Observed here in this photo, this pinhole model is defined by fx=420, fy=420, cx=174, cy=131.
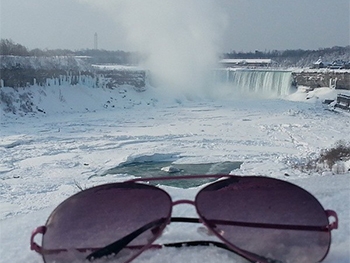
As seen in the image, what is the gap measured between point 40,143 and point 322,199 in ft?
27.3

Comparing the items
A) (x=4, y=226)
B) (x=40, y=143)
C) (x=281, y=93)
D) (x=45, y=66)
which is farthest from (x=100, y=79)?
(x=4, y=226)

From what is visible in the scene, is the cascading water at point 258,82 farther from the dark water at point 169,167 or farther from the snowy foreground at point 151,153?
the dark water at point 169,167

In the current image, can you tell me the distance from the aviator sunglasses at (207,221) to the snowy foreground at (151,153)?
0.13 ft

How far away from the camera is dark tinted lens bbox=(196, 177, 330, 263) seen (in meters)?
0.48

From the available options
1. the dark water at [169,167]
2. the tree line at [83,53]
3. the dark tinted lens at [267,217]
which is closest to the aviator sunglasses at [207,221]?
the dark tinted lens at [267,217]

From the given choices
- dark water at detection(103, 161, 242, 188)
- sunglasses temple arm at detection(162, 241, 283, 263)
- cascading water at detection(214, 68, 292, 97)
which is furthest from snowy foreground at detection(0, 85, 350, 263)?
cascading water at detection(214, 68, 292, 97)

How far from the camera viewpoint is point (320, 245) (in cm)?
47

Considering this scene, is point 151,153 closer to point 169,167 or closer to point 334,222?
point 169,167

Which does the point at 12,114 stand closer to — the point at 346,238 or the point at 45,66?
the point at 45,66

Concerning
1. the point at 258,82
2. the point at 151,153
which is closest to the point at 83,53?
the point at 258,82

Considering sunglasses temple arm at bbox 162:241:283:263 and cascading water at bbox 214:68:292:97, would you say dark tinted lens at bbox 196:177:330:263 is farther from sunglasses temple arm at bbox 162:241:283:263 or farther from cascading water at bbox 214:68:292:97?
cascading water at bbox 214:68:292:97

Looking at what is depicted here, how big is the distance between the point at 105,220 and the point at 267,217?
194mm

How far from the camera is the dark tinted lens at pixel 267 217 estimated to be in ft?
1.56

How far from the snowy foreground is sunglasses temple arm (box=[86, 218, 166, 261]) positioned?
0.04 meters
